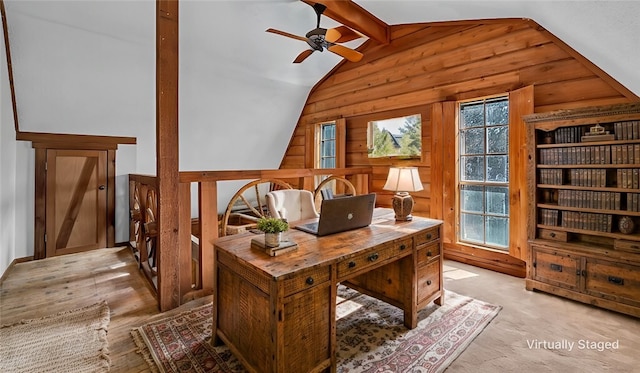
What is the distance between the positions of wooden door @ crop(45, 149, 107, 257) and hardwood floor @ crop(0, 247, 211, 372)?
11.8 inches

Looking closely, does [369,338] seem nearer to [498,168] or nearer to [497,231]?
[497,231]

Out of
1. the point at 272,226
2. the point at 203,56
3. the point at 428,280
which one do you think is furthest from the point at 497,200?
the point at 203,56

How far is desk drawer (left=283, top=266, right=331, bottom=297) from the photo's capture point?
136cm

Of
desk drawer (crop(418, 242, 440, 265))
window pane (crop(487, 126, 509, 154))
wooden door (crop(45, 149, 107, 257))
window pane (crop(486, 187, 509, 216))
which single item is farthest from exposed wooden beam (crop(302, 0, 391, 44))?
wooden door (crop(45, 149, 107, 257))

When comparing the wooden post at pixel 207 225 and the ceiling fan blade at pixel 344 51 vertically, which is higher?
the ceiling fan blade at pixel 344 51

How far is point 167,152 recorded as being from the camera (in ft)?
Result: 7.75

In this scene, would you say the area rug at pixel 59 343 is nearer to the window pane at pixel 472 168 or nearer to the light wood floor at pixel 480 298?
the light wood floor at pixel 480 298

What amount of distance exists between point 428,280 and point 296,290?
1.33 meters

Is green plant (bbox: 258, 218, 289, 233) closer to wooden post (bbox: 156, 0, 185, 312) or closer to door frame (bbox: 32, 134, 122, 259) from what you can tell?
wooden post (bbox: 156, 0, 185, 312)

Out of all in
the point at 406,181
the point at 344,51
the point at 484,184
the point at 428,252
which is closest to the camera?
the point at 428,252

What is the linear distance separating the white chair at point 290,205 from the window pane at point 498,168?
211 cm

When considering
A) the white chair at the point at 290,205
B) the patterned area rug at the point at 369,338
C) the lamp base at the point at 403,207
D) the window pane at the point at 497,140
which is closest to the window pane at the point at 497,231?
the window pane at the point at 497,140

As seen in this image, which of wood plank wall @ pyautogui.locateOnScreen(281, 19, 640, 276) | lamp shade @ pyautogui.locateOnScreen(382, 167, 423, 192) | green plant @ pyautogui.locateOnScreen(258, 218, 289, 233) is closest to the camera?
green plant @ pyautogui.locateOnScreen(258, 218, 289, 233)

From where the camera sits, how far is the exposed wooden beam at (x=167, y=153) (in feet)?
7.53
